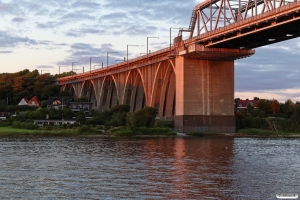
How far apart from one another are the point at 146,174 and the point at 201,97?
43110 mm

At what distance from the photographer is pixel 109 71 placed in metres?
112

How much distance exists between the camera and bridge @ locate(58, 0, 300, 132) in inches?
2117

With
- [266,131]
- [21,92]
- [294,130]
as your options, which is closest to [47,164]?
[266,131]

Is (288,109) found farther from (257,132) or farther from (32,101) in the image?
(32,101)

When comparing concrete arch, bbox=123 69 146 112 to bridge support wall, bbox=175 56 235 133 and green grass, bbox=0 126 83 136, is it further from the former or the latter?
green grass, bbox=0 126 83 136

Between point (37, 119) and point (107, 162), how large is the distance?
162ft

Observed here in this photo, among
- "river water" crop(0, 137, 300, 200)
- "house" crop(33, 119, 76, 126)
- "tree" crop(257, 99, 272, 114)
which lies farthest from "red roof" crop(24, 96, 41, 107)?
"river water" crop(0, 137, 300, 200)

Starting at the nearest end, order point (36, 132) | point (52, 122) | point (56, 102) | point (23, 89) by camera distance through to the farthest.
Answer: point (36, 132)
point (52, 122)
point (56, 102)
point (23, 89)

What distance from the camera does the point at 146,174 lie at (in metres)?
28.9

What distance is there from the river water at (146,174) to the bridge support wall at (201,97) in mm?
27007

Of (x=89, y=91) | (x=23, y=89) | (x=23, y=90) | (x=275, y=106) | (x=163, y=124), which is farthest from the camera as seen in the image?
(x=89, y=91)

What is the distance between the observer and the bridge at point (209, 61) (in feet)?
176

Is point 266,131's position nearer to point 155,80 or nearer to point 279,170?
point 155,80

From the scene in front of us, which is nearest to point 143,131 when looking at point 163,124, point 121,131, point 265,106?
point 121,131
